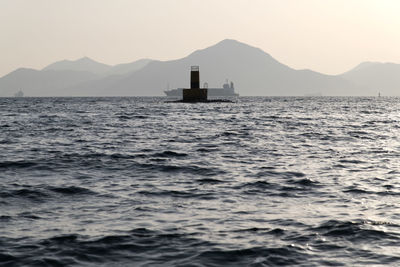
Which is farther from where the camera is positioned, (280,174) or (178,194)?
(280,174)

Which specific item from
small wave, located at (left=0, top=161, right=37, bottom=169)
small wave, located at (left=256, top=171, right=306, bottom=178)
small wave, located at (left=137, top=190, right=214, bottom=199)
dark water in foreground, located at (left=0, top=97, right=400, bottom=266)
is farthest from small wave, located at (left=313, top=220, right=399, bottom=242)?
small wave, located at (left=0, top=161, right=37, bottom=169)

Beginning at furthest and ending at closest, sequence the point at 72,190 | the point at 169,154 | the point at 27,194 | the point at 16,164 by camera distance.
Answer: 1. the point at 169,154
2. the point at 16,164
3. the point at 72,190
4. the point at 27,194

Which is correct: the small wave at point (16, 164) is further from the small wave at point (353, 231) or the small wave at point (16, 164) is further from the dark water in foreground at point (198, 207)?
the small wave at point (353, 231)

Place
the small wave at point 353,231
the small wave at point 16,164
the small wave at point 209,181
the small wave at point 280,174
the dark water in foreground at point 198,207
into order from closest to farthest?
1. the dark water in foreground at point 198,207
2. the small wave at point 353,231
3. the small wave at point 209,181
4. the small wave at point 280,174
5. the small wave at point 16,164

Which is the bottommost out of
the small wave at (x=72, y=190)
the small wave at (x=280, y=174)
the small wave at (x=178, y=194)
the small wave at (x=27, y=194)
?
the small wave at (x=280, y=174)

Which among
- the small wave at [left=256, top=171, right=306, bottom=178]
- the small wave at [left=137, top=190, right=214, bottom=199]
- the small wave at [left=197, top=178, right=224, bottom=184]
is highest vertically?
the small wave at [left=137, top=190, right=214, bottom=199]

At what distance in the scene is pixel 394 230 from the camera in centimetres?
Answer: 1016

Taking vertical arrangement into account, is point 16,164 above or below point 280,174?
above

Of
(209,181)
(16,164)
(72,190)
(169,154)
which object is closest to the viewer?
(72,190)

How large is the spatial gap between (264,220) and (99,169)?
876cm

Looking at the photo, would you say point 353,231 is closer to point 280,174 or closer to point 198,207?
point 198,207

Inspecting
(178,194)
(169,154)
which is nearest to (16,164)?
(169,154)

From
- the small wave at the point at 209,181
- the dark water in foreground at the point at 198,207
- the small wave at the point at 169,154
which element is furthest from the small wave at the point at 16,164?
the small wave at the point at 209,181

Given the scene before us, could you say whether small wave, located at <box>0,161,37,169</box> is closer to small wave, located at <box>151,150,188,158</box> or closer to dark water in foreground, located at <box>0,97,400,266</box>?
dark water in foreground, located at <box>0,97,400,266</box>
